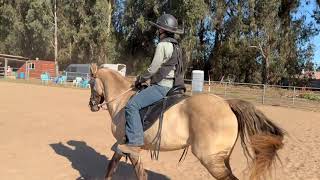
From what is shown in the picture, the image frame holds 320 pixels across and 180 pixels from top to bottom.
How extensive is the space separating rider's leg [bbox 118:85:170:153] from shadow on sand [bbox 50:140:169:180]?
1.45m

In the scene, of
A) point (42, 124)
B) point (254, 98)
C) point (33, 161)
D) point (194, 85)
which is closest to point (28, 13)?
point (194, 85)

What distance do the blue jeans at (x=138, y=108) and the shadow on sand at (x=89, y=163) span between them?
145 cm

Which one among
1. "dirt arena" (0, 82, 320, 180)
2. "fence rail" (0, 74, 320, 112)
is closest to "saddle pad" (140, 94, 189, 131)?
"dirt arena" (0, 82, 320, 180)

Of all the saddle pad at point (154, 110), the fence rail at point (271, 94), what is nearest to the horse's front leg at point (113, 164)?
the saddle pad at point (154, 110)

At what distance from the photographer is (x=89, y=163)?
25.1 feet

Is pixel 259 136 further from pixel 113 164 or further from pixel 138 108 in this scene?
pixel 113 164

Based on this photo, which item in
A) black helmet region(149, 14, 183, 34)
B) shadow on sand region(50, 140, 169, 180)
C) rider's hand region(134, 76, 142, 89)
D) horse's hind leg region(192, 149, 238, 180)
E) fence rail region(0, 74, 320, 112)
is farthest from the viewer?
fence rail region(0, 74, 320, 112)

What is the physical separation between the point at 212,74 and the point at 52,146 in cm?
3721

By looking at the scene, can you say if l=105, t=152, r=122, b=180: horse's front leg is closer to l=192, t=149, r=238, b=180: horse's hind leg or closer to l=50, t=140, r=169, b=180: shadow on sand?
l=50, t=140, r=169, b=180: shadow on sand

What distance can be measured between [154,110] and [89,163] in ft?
8.80

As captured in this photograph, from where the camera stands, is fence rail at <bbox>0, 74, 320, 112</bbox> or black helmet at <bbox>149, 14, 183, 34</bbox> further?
fence rail at <bbox>0, 74, 320, 112</bbox>

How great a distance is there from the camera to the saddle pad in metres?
5.36

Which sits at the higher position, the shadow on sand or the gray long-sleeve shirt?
the gray long-sleeve shirt

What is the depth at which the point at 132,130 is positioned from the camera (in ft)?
18.0
